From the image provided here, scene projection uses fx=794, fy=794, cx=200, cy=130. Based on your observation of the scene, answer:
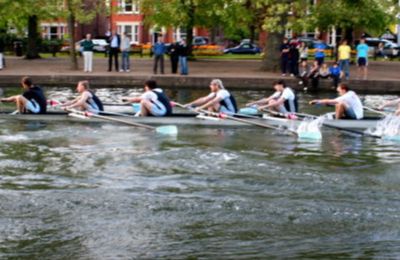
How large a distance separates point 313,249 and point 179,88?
933 inches

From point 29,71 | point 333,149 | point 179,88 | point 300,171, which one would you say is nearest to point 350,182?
point 300,171

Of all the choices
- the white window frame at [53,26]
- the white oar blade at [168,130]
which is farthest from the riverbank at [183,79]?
the white window frame at [53,26]

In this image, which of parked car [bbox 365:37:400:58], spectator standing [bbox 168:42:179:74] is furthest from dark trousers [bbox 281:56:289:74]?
parked car [bbox 365:37:400:58]

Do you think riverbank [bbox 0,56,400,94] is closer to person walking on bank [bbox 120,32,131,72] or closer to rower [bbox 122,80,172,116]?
person walking on bank [bbox 120,32,131,72]

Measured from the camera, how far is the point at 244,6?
4050cm

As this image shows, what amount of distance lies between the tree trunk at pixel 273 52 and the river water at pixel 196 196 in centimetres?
1834

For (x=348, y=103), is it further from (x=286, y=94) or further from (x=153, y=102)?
(x=153, y=102)

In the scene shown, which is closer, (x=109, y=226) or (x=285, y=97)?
(x=109, y=226)

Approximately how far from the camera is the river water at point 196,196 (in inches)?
459

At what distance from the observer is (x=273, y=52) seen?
39375 millimetres

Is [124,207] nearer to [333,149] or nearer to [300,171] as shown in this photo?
[300,171]

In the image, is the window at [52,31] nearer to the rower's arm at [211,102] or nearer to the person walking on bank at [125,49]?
the person walking on bank at [125,49]

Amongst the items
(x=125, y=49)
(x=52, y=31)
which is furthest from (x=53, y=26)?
(x=125, y=49)

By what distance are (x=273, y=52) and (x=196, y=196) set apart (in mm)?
25810
